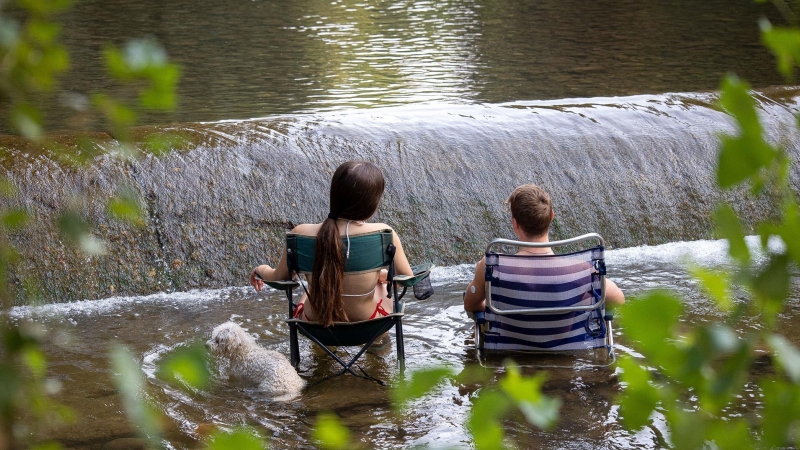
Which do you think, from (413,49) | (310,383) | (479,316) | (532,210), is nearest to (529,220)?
(532,210)

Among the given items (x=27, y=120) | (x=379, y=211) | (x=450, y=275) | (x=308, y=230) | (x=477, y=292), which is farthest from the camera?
(x=379, y=211)

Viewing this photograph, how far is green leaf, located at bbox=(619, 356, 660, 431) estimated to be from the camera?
927 millimetres

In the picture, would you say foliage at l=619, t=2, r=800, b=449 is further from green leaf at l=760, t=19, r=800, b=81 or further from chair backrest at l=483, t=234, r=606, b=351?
chair backrest at l=483, t=234, r=606, b=351

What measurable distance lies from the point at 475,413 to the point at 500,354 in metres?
4.19

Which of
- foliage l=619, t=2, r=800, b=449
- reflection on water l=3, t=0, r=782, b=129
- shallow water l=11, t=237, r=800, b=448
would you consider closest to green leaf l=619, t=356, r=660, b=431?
foliage l=619, t=2, r=800, b=449

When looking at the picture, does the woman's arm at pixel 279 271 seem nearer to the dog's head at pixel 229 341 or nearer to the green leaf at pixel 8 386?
the dog's head at pixel 229 341

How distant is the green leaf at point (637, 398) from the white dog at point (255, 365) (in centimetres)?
364

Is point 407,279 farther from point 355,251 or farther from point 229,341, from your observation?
point 229,341

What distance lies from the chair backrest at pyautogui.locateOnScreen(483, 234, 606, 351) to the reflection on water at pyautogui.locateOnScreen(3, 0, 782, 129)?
4587mm

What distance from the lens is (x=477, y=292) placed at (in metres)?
4.66

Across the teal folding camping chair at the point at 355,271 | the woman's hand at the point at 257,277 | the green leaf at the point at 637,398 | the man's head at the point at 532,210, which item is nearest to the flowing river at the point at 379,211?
the teal folding camping chair at the point at 355,271

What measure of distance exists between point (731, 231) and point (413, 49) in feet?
44.0

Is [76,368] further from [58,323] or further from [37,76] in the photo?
[37,76]

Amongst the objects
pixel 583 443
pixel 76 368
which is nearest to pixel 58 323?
pixel 76 368
